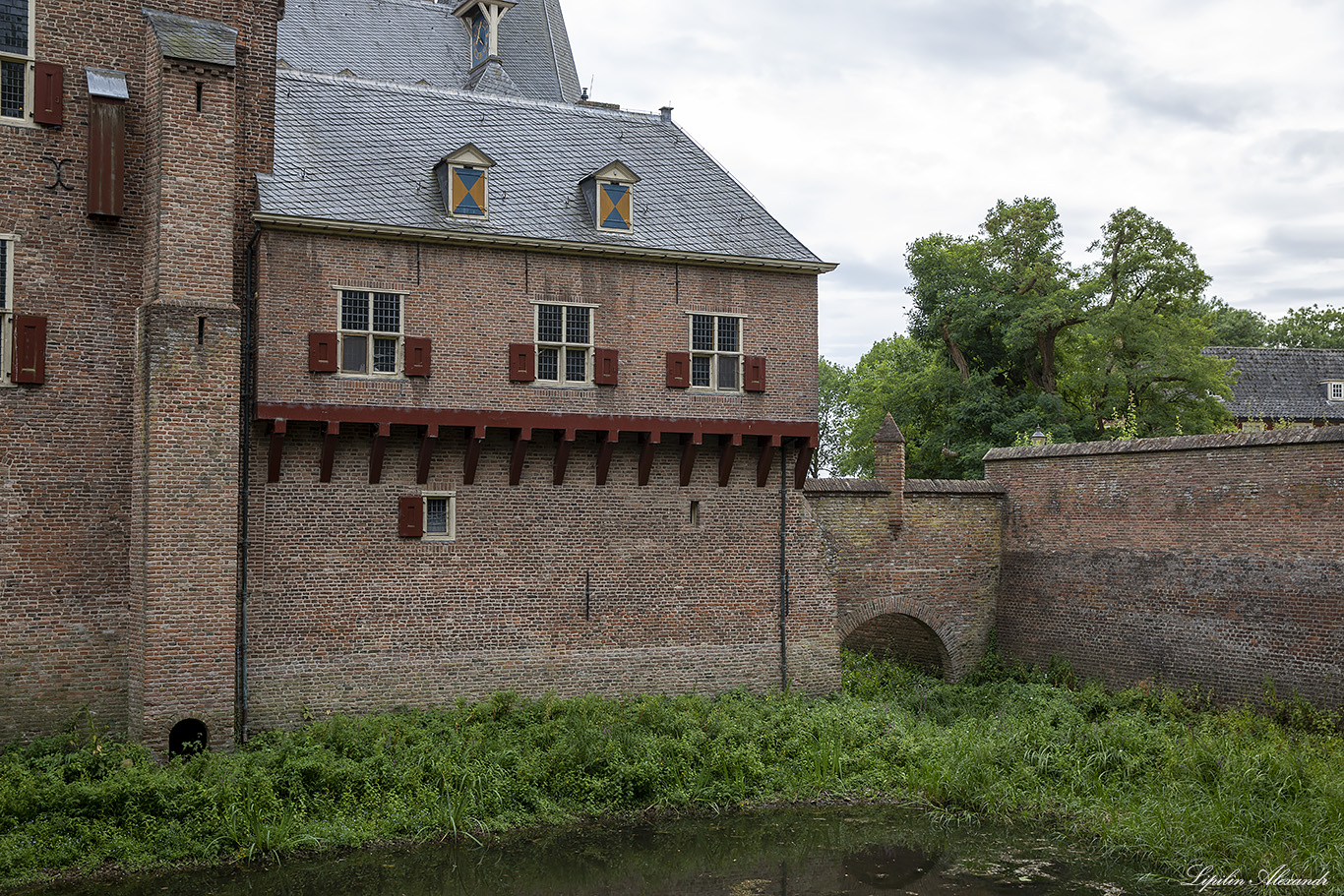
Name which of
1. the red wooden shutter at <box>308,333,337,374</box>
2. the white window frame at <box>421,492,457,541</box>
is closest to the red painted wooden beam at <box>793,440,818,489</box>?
the white window frame at <box>421,492,457,541</box>

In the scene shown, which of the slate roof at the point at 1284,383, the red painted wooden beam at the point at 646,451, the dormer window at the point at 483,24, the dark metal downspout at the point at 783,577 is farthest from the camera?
the slate roof at the point at 1284,383

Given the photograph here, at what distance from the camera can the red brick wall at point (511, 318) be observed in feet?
53.1

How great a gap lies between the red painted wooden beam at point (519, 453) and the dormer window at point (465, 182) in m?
3.43

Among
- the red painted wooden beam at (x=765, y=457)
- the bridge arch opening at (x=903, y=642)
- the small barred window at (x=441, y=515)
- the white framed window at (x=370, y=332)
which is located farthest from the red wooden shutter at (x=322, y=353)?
the bridge arch opening at (x=903, y=642)

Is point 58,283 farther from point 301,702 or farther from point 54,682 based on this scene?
point 301,702

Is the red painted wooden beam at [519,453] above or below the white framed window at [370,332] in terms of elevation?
below

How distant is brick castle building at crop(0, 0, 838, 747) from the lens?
15.1 m

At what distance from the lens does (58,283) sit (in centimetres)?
1531

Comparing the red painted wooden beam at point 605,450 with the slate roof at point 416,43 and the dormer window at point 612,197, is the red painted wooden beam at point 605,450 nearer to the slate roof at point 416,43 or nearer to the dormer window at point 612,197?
the dormer window at point 612,197

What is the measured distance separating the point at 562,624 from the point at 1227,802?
964 cm

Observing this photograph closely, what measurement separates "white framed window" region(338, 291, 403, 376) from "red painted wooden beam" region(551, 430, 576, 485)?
2.74 m

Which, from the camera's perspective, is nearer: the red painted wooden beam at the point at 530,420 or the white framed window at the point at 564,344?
the red painted wooden beam at the point at 530,420

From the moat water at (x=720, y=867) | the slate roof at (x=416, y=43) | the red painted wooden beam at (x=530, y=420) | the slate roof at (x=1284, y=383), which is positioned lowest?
the moat water at (x=720, y=867)

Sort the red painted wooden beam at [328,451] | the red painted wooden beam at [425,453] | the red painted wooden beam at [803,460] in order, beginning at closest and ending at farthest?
the red painted wooden beam at [328,451]
the red painted wooden beam at [425,453]
the red painted wooden beam at [803,460]
